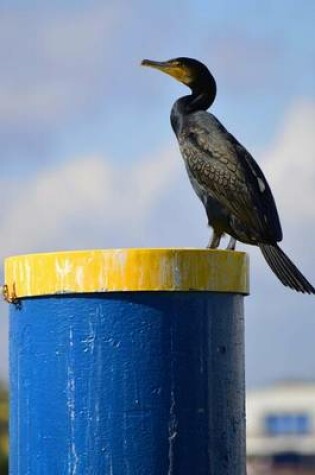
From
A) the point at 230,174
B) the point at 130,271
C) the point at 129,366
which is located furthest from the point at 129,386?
the point at 230,174

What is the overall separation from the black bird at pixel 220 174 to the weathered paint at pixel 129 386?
308 centimetres

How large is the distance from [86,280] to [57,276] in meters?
0.12

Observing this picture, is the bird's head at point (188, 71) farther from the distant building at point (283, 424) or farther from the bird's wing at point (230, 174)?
the distant building at point (283, 424)

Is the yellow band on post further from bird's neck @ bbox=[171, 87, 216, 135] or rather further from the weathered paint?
bird's neck @ bbox=[171, 87, 216, 135]

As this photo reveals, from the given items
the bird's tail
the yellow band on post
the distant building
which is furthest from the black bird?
the distant building

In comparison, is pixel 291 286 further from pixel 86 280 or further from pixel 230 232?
pixel 86 280

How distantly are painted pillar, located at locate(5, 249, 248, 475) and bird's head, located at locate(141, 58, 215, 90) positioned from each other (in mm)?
3754

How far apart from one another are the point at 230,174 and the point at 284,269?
0.73 meters

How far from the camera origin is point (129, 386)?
612 cm

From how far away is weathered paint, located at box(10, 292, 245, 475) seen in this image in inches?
241

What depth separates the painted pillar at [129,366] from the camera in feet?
20.1

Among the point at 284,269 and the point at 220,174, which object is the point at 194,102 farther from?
the point at 284,269

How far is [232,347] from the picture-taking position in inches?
250

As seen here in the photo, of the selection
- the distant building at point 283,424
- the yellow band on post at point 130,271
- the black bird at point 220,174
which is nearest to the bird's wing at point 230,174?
the black bird at point 220,174
